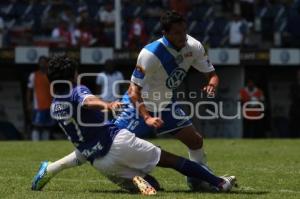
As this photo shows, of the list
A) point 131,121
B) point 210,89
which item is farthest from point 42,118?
point 210,89

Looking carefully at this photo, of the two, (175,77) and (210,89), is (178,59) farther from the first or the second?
(210,89)

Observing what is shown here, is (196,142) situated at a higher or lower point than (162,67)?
lower

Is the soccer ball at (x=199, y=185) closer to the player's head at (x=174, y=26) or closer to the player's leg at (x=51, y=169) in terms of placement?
the player's leg at (x=51, y=169)

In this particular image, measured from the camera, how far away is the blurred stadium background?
70.3ft

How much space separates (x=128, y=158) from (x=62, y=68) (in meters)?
1.07

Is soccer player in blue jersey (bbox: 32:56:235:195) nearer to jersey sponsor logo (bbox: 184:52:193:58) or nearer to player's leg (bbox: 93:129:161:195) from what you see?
player's leg (bbox: 93:129:161:195)

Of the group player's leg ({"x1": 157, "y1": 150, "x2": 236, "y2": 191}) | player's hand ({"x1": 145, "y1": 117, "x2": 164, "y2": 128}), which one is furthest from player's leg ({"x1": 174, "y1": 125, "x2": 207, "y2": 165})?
player's hand ({"x1": 145, "y1": 117, "x2": 164, "y2": 128})

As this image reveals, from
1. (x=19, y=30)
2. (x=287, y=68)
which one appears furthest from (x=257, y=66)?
(x=19, y=30)

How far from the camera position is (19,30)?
2189 cm

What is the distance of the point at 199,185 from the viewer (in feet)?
29.5

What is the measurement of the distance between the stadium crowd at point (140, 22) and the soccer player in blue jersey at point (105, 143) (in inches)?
506

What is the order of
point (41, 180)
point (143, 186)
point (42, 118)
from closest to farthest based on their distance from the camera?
point (143, 186) < point (41, 180) < point (42, 118)

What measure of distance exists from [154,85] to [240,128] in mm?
13773

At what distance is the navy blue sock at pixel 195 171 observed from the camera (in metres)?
8.61
